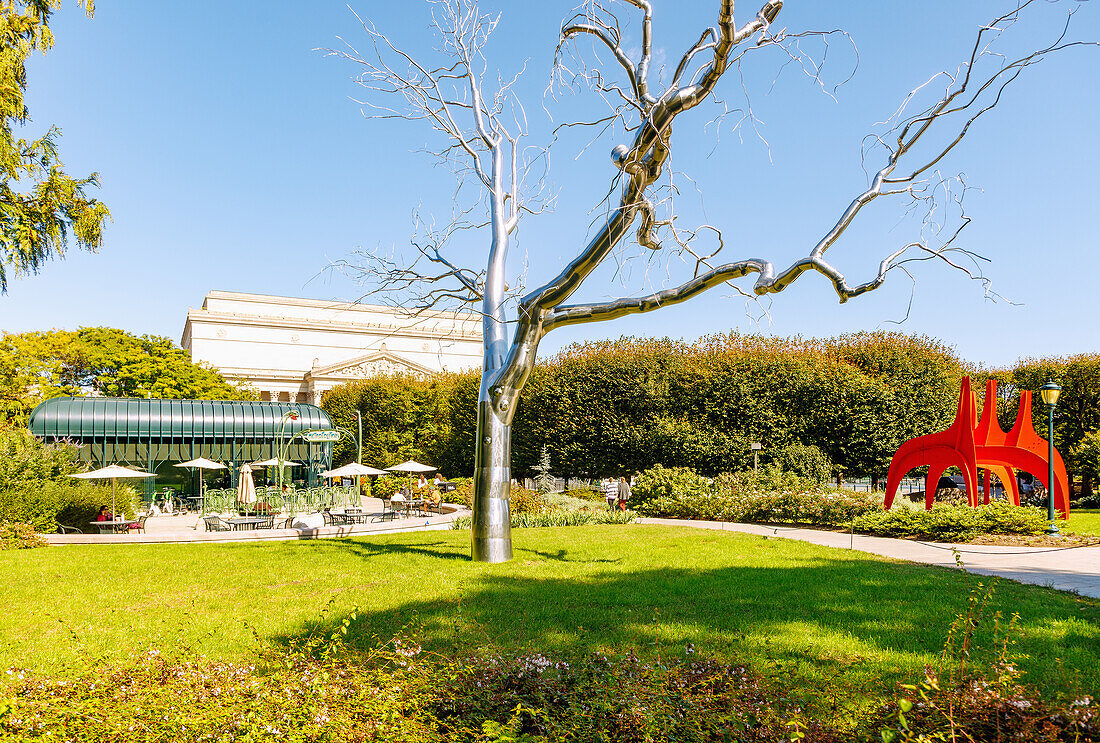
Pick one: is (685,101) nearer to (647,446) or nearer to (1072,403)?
(647,446)

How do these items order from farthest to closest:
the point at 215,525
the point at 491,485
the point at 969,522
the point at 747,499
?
the point at 747,499, the point at 215,525, the point at 969,522, the point at 491,485

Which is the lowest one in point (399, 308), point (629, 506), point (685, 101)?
point (629, 506)

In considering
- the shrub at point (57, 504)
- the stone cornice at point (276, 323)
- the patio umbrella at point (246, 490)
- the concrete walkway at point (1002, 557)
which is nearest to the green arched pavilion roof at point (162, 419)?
the patio umbrella at point (246, 490)

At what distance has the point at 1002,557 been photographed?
11836 mm

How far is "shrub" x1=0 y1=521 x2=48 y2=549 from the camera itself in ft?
47.7

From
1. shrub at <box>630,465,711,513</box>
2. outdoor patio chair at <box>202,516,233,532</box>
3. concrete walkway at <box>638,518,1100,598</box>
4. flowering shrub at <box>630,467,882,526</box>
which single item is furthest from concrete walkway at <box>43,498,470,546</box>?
concrete walkway at <box>638,518,1100,598</box>

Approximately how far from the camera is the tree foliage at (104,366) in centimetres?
3978

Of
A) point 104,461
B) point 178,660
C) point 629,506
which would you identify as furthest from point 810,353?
point 104,461

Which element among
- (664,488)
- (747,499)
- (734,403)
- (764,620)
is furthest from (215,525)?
(734,403)

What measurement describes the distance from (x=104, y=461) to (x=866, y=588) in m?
30.8

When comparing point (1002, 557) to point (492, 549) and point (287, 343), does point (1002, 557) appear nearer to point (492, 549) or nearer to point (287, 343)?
point (492, 549)

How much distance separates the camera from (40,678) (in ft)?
15.0

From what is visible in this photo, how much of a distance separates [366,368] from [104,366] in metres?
20.3

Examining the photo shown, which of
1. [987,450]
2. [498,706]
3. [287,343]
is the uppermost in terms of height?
[287,343]
